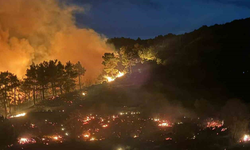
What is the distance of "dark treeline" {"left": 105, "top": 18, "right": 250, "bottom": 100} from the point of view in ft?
88.0

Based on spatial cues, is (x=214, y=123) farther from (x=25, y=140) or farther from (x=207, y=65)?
(x=207, y=65)

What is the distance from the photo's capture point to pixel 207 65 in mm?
33500

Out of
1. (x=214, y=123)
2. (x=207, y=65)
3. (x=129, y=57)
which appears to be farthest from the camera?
(x=129, y=57)

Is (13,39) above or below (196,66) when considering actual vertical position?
above

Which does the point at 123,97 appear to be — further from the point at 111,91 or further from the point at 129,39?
the point at 129,39

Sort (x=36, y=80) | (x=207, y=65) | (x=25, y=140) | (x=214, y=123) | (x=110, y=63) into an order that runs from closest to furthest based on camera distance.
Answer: (x=25, y=140) → (x=214, y=123) → (x=36, y=80) → (x=207, y=65) → (x=110, y=63)

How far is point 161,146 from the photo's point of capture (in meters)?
11.6

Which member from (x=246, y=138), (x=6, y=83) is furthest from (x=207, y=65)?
(x=6, y=83)

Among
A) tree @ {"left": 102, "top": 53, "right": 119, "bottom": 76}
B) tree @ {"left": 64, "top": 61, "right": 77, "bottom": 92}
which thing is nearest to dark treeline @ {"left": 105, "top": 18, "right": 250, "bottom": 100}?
tree @ {"left": 102, "top": 53, "right": 119, "bottom": 76}

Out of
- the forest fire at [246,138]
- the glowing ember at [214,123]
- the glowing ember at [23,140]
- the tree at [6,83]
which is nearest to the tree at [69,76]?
the tree at [6,83]

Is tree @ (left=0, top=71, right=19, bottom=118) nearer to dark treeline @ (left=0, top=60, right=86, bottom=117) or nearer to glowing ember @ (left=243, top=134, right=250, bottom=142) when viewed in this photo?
dark treeline @ (left=0, top=60, right=86, bottom=117)

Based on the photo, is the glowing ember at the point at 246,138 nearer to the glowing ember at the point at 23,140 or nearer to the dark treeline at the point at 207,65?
the glowing ember at the point at 23,140

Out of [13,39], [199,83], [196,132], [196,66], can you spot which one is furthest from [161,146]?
[13,39]

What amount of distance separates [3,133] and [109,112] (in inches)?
332
